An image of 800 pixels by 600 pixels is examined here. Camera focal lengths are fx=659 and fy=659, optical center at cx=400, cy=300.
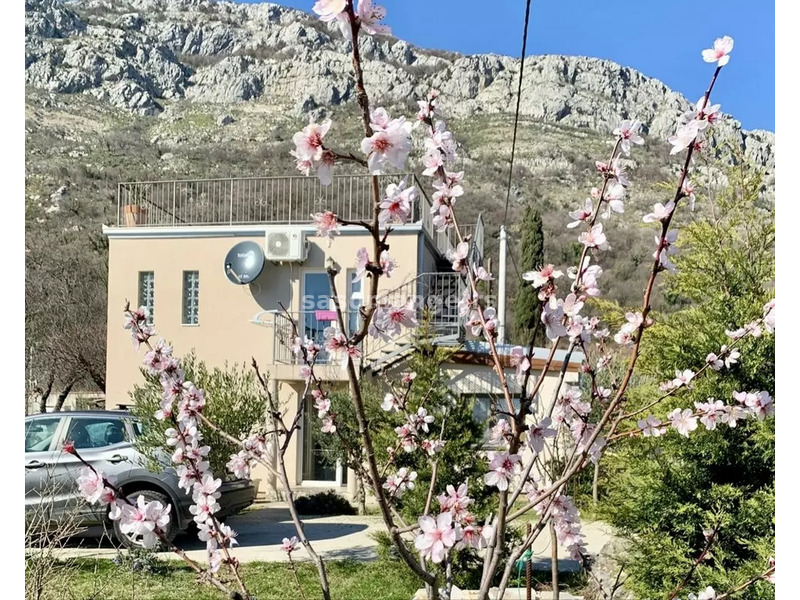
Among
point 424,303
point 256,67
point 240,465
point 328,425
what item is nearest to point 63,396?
point 424,303

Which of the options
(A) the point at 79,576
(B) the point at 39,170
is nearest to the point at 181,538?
(A) the point at 79,576

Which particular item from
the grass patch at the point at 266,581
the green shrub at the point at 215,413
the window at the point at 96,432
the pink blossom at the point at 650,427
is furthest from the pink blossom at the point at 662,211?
the window at the point at 96,432

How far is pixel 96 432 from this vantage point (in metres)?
5.69

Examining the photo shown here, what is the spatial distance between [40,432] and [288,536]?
2.44 meters

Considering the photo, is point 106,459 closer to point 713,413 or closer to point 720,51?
point 713,413

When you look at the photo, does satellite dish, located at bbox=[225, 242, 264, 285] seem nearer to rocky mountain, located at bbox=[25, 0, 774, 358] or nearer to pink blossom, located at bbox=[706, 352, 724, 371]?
rocky mountain, located at bbox=[25, 0, 774, 358]

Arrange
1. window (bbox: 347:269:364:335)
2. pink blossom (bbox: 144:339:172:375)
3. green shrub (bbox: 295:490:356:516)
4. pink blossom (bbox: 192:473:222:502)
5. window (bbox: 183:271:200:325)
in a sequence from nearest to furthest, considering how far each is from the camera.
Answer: pink blossom (bbox: 192:473:222:502), window (bbox: 347:269:364:335), pink blossom (bbox: 144:339:172:375), green shrub (bbox: 295:490:356:516), window (bbox: 183:271:200:325)

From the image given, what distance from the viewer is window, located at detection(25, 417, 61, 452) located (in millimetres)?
5516

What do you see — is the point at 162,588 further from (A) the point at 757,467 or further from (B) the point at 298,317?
(B) the point at 298,317

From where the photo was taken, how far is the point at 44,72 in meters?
28.6

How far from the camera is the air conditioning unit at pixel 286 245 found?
9336mm

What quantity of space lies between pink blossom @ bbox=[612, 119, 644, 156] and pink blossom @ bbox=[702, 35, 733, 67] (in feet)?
0.85

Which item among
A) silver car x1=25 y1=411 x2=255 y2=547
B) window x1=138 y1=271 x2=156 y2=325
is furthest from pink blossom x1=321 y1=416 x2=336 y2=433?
window x1=138 y1=271 x2=156 y2=325

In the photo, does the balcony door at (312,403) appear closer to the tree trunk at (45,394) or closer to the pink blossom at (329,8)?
the tree trunk at (45,394)
